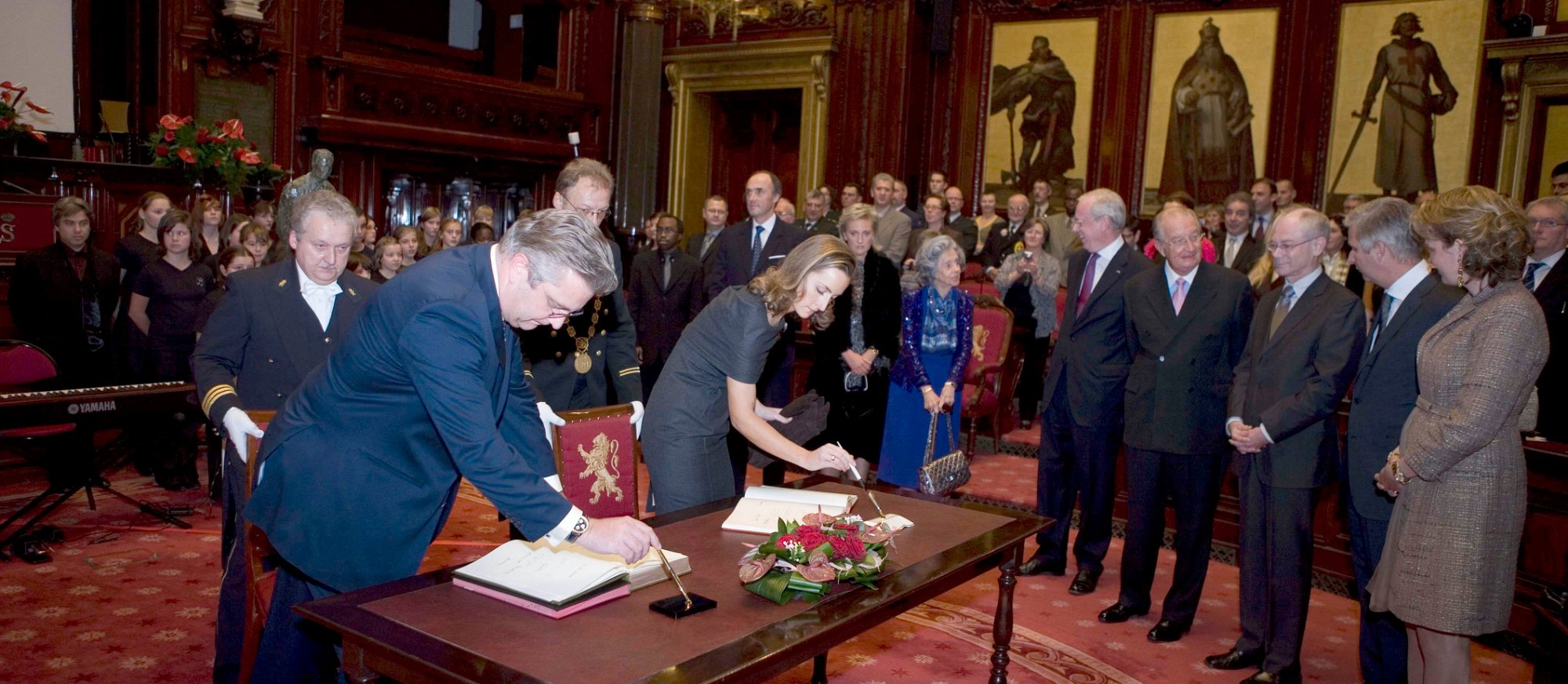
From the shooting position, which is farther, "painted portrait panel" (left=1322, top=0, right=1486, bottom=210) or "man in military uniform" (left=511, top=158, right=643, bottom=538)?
"painted portrait panel" (left=1322, top=0, right=1486, bottom=210)

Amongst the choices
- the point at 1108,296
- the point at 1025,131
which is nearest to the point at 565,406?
the point at 1108,296

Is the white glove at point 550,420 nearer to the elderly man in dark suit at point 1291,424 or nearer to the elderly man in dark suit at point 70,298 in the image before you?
the elderly man in dark suit at point 1291,424

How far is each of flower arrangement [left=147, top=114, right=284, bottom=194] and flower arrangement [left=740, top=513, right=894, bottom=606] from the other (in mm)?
7425

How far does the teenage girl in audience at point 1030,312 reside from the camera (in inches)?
298

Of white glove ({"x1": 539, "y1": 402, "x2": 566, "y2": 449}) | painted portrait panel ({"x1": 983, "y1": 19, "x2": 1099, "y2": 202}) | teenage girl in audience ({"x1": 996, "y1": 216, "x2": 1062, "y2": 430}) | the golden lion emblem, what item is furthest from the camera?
painted portrait panel ({"x1": 983, "y1": 19, "x2": 1099, "y2": 202})

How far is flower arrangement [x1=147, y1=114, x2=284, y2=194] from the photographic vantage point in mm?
8141

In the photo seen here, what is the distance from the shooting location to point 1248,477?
365 centimetres

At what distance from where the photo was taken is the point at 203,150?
8172 millimetres

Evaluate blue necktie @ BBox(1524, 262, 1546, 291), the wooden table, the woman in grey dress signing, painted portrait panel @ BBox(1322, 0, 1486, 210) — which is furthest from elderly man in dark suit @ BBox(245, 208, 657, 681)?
painted portrait panel @ BBox(1322, 0, 1486, 210)

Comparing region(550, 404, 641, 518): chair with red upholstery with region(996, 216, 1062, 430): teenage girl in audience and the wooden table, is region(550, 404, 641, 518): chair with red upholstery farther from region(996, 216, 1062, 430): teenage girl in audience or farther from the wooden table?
region(996, 216, 1062, 430): teenage girl in audience

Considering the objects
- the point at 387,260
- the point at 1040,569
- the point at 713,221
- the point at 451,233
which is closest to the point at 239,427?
the point at 1040,569

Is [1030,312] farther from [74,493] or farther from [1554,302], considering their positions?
[74,493]

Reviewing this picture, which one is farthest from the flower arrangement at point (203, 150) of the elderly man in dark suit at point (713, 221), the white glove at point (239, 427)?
the white glove at point (239, 427)

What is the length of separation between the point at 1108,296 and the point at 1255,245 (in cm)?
410
